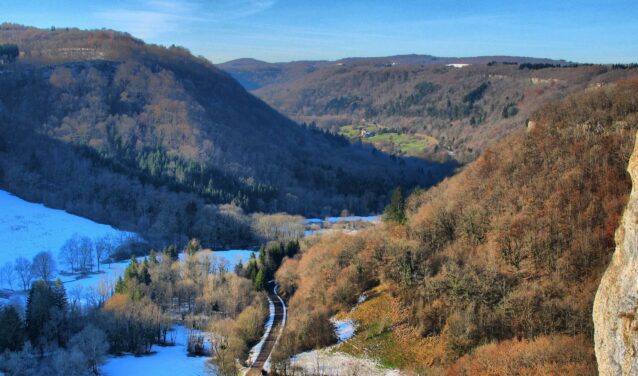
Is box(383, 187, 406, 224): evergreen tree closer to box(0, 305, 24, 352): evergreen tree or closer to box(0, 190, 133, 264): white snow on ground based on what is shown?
box(0, 305, 24, 352): evergreen tree

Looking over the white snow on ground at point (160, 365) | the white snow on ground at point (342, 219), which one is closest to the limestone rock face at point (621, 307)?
the white snow on ground at point (160, 365)

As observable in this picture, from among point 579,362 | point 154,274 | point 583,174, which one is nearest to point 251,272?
point 154,274

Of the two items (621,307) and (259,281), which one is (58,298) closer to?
(259,281)

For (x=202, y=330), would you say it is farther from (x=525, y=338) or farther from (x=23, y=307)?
(x=525, y=338)

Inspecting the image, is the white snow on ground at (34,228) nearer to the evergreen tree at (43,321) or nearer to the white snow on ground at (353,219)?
the evergreen tree at (43,321)

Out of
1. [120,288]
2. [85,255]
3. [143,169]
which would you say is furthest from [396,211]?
[143,169]

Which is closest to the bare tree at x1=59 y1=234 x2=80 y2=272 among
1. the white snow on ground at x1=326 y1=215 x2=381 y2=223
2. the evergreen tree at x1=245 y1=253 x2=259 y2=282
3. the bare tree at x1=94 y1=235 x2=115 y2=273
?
the bare tree at x1=94 y1=235 x2=115 y2=273
